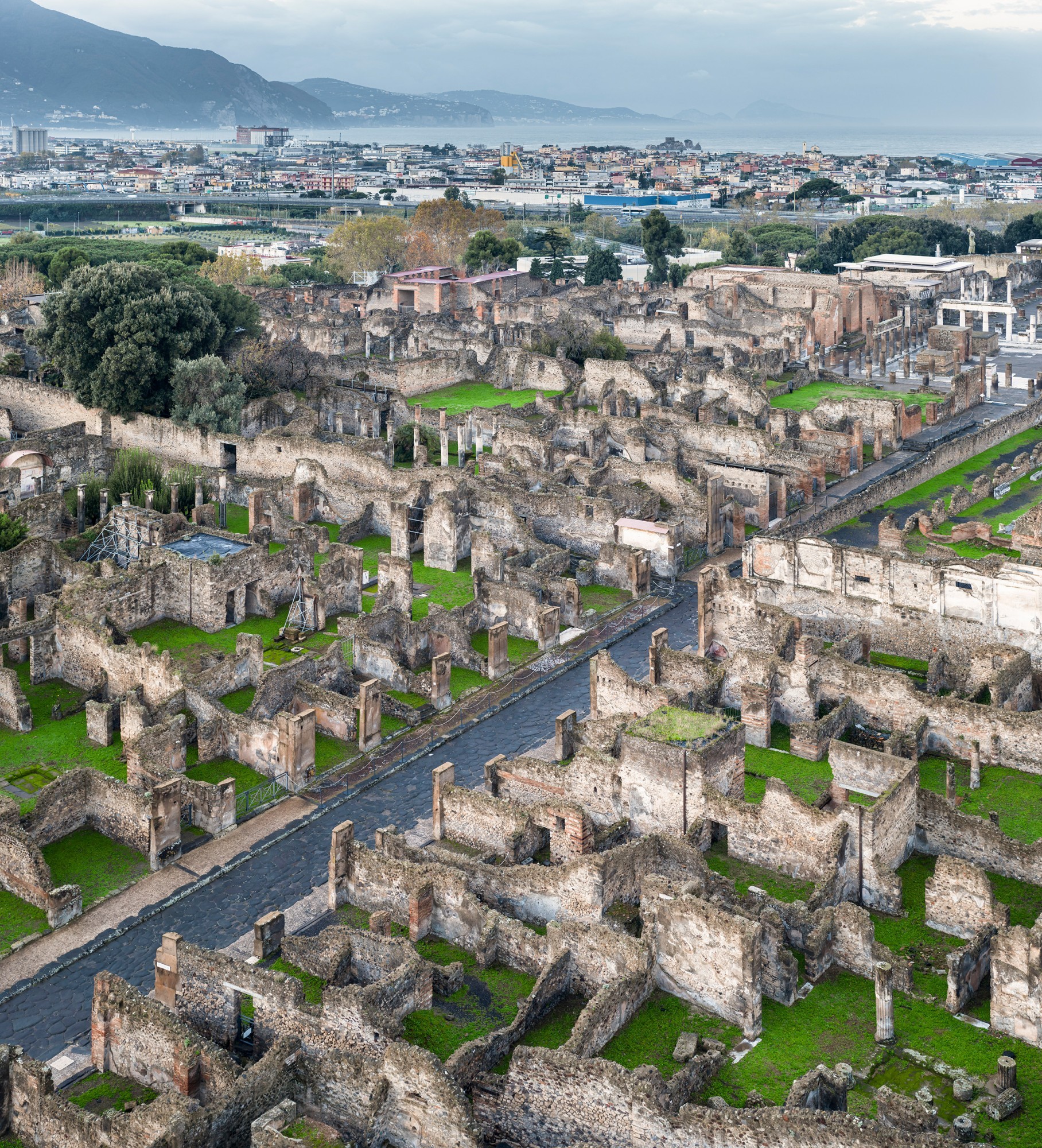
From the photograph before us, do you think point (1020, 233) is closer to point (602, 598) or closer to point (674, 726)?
point (602, 598)

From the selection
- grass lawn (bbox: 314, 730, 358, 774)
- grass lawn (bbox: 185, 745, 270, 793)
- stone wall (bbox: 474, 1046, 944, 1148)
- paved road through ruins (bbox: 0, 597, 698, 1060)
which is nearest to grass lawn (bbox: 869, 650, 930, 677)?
paved road through ruins (bbox: 0, 597, 698, 1060)

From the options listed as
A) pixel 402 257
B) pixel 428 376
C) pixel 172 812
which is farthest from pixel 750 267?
pixel 172 812

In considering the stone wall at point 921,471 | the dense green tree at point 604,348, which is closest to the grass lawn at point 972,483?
the stone wall at point 921,471

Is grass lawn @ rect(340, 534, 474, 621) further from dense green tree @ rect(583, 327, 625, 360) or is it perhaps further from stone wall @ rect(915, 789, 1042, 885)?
dense green tree @ rect(583, 327, 625, 360)

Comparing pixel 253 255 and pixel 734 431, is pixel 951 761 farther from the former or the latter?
pixel 253 255

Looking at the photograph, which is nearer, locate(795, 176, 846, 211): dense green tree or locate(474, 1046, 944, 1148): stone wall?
locate(474, 1046, 944, 1148): stone wall

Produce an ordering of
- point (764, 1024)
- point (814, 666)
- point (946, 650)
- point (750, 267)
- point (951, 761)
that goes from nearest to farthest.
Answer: point (764, 1024), point (951, 761), point (814, 666), point (946, 650), point (750, 267)

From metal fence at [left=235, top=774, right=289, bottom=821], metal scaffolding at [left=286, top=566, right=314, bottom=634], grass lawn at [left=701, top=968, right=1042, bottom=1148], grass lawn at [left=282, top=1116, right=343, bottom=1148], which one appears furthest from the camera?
metal scaffolding at [left=286, top=566, right=314, bottom=634]
